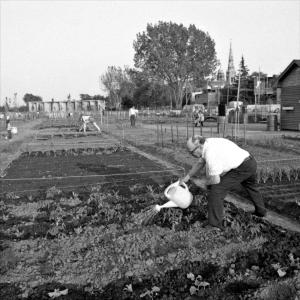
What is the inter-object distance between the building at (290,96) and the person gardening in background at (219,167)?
1838 centimetres

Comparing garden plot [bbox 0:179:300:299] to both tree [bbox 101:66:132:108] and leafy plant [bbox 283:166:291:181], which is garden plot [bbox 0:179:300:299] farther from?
tree [bbox 101:66:132:108]

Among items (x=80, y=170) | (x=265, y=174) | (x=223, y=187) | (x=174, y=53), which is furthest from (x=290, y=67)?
(x=174, y=53)

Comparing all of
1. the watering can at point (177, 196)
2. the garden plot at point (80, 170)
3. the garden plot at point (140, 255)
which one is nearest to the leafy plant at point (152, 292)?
the garden plot at point (140, 255)

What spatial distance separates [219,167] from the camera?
4.42 m

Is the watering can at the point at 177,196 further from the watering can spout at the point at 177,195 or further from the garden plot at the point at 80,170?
the garden plot at the point at 80,170

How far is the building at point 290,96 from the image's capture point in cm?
2159

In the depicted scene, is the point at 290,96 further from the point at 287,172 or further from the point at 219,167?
the point at 219,167

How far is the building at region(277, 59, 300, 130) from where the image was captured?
2159 cm

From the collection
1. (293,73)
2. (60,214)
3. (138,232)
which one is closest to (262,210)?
(138,232)

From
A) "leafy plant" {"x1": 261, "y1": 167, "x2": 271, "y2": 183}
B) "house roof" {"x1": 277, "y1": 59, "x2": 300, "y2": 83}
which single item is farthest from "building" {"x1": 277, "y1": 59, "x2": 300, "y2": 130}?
"leafy plant" {"x1": 261, "y1": 167, "x2": 271, "y2": 183}

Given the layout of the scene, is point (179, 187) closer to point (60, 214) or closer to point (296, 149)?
point (60, 214)

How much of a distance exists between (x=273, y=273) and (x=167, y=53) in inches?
2087

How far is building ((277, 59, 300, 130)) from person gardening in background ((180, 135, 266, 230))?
60.3ft

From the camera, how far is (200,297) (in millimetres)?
3037
